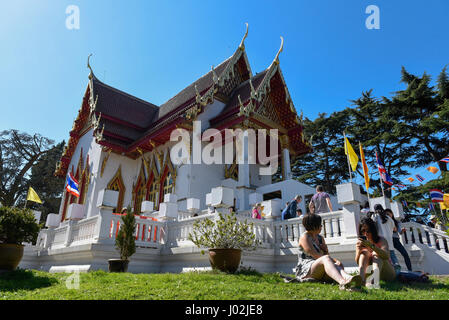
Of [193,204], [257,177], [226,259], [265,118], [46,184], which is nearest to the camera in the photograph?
[226,259]

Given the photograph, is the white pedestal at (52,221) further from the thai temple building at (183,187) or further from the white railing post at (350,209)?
the white railing post at (350,209)

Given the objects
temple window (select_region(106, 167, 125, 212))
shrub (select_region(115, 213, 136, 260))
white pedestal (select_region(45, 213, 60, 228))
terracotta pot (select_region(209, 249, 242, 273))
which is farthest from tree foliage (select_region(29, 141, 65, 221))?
terracotta pot (select_region(209, 249, 242, 273))

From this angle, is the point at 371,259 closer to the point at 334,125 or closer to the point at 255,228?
the point at 255,228

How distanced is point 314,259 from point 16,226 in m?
6.05

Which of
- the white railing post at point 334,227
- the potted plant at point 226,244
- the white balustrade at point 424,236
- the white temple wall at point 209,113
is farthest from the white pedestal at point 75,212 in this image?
the white balustrade at point 424,236

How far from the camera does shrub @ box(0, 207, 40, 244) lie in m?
6.82

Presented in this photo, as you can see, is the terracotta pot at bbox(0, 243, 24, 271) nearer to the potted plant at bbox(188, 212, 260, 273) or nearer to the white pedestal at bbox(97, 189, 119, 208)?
the white pedestal at bbox(97, 189, 119, 208)

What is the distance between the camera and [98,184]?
1597 centimetres

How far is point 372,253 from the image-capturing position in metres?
4.64

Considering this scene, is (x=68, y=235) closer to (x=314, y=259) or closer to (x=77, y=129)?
(x=314, y=259)

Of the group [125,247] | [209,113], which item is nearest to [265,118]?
[209,113]

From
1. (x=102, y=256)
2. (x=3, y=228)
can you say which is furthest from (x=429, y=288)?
(x=3, y=228)

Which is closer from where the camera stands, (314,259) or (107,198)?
(314,259)
